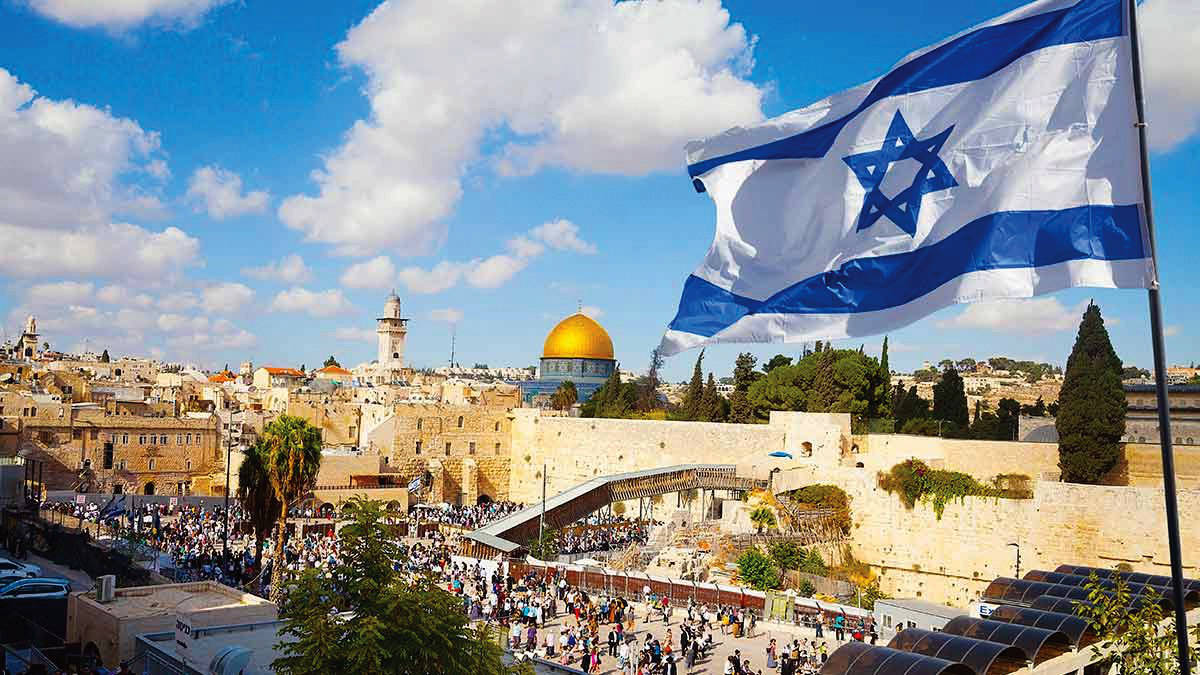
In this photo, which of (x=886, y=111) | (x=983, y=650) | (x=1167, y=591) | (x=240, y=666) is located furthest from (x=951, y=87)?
(x=1167, y=591)

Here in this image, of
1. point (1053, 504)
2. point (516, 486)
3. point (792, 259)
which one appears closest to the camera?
point (792, 259)

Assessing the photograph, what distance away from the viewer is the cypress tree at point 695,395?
44.2m

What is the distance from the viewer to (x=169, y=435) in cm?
3844

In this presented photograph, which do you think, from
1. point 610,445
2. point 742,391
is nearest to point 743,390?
point 742,391

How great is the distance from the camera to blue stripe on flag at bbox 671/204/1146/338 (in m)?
4.26

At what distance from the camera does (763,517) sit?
28.0 metres

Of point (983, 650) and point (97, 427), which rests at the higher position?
point (97, 427)

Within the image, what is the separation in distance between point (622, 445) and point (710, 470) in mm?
6921

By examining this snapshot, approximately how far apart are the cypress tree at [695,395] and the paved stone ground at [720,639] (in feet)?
84.0

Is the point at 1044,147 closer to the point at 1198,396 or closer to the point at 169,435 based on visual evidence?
the point at 1198,396

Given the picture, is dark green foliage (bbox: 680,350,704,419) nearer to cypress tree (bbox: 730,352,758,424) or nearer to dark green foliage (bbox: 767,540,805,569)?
cypress tree (bbox: 730,352,758,424)

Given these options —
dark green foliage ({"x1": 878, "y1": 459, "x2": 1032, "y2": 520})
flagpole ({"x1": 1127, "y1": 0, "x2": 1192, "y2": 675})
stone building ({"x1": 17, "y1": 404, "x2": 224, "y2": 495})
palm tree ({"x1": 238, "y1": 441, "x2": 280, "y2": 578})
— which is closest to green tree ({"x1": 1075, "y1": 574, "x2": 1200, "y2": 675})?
→ flagpole ({"x1": 1127, "y1": 0, "x2": 1192, "y2": 675})

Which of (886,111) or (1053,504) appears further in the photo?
(1053,504)

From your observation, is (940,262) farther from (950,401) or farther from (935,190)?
(950,401)
